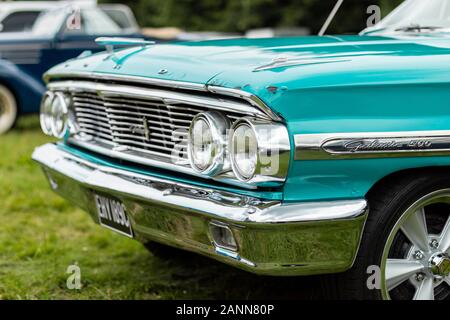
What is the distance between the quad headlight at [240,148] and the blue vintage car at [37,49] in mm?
7724

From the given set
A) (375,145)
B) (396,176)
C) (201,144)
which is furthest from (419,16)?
(201,144)

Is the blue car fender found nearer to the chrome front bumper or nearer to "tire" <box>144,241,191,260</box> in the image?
"tire" <box>144,241,191,260</box>

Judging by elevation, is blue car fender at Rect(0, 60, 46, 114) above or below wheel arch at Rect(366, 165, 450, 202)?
below

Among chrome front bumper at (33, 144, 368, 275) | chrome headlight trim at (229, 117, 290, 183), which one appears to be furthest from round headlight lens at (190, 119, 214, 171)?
chrome headlight trim at (229, 117, 290, 183)

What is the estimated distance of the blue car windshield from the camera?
11.3 meters

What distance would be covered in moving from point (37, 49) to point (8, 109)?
1.02 metres

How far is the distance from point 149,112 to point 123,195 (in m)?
0.39

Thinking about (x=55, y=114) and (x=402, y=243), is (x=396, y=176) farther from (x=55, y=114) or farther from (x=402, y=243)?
(x=55, y=114)

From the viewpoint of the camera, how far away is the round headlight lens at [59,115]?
445 centimetres

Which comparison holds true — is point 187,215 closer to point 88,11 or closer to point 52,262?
point 52,262

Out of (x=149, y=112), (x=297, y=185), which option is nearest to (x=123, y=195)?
(x=149, y=112)

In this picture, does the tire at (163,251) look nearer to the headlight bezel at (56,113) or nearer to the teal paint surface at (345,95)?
the headlight bezel at (56,113)

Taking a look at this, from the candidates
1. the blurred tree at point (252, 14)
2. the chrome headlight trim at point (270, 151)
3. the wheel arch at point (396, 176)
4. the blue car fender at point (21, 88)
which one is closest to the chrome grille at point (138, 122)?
the chrome headlight trim at point (270, 151)

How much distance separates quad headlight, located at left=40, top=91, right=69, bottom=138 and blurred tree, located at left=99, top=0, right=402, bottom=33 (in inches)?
586
